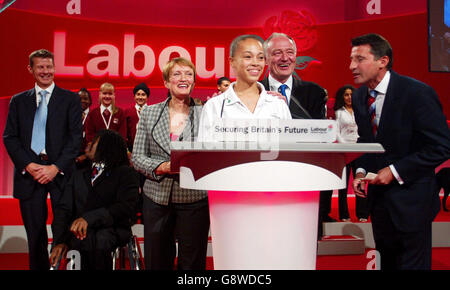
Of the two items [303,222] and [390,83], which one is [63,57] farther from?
[303,222]

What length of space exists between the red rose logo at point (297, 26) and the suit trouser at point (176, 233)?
5366 millimetres

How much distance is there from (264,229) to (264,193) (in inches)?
4.9

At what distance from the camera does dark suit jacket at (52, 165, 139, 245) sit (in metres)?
2.73

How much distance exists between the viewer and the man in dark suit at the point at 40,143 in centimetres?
304

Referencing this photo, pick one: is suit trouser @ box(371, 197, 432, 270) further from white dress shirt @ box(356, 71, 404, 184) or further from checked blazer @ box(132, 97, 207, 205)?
checked blazer @ box(132, 97, 207, 205)

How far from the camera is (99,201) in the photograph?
9.32 feet

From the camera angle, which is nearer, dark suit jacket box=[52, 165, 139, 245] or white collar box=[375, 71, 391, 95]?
white collar box=[375, 71, 391, 95]

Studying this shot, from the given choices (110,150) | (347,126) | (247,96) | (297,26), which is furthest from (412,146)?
(297,26)

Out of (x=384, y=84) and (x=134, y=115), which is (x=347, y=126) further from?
(x=384, y=84)

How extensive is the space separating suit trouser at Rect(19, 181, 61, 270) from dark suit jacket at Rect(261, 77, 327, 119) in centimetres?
167

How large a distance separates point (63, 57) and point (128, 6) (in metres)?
1.28

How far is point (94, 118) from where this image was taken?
484 cm

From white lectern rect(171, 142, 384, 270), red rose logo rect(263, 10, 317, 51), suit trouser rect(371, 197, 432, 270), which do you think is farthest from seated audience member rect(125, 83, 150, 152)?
white lectern rect(171, 142, 384, 270)

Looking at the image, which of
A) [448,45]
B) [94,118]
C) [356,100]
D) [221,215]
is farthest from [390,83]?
[448,45]
